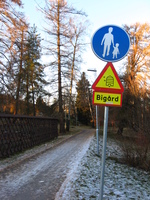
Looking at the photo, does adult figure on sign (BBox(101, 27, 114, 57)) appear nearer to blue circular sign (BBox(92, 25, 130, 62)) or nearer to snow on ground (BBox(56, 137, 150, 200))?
blue circular sign (BBox(92, 25, 130, 62))

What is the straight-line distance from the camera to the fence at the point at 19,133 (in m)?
9.61

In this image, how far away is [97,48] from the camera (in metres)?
3.78

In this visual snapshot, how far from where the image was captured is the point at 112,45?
375 cm

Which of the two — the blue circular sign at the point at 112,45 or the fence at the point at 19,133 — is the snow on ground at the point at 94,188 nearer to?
the blue circular sign at the point at 112,45

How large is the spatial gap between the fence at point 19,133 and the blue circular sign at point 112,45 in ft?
21.8

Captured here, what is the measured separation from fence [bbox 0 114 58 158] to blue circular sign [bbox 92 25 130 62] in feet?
21.8

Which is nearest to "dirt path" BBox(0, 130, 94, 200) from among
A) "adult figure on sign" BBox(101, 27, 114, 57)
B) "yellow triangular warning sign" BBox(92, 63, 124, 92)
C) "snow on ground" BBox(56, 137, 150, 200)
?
"snow on ground" BBox(56, 137, 150, 200)

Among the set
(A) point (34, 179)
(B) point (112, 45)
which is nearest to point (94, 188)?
(A) point (34, 179)

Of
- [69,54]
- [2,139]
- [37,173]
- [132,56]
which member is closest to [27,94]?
[69,54]

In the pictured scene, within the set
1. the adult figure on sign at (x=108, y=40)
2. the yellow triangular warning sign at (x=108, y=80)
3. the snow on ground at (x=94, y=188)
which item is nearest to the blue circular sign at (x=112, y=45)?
the adult figure on sign at (x=108, y=40)

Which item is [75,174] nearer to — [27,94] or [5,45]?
[5,45]

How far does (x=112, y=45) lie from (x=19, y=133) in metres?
8.76

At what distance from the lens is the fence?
9.61 metres

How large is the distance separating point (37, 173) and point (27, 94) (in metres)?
27.4
